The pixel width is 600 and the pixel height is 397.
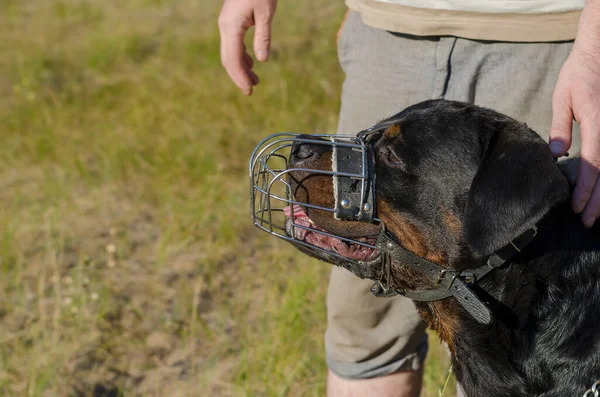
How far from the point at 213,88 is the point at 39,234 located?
7.04ft

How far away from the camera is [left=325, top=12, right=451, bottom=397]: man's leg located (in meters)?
2.69

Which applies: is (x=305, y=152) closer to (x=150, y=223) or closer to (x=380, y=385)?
(x=380, y=385)

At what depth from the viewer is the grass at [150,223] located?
12.3ft

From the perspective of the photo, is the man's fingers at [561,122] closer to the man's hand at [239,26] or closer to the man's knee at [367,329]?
the man's knee at [367,329]

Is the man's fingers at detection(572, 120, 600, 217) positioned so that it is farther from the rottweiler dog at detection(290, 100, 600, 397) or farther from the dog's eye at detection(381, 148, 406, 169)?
the dog's eye at detection(381, 148, 406, 169)

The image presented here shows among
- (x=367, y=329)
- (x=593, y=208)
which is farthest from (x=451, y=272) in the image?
(x=367, y=329)

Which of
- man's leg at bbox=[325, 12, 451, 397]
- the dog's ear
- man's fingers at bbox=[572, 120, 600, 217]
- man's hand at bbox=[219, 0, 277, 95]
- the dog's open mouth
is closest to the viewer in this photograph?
the dog's ear

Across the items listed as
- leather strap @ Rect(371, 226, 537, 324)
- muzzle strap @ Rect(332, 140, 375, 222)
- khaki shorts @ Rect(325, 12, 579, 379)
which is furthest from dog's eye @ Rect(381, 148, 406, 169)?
khaki shorts @ Rect(325, 12, 579, 379)

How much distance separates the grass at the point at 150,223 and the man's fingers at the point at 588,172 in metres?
1.56

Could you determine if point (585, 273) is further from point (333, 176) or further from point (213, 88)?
point (213, 88)

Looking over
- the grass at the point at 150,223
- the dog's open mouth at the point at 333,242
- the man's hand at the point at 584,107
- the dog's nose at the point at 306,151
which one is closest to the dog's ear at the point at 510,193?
the man's hand at the point at 584,107

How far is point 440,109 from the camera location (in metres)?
2.49

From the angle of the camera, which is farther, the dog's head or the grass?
the grass

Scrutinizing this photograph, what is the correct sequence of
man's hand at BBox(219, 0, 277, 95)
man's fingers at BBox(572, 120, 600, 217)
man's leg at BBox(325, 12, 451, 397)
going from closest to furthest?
man's fingers at BBox(572, 120, 600, 217)
man's leg at BBox(325, 12, 451, 397)
man's hand at BBox(219, 0, 277, 95)
